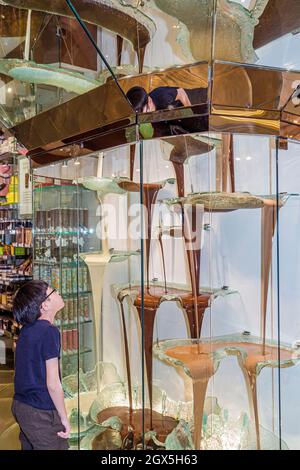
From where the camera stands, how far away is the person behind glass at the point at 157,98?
138cm

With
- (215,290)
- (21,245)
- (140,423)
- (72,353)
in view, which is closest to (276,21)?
(215,290)

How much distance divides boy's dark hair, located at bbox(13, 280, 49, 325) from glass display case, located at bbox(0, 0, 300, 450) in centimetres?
42

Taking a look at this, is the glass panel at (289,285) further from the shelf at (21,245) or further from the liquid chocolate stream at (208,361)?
the shelf at (21,245)

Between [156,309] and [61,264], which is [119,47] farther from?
[61,264]

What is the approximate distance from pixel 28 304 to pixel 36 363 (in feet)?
0.76

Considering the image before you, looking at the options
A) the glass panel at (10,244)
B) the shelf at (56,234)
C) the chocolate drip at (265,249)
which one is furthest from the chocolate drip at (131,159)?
the glass panel at (10,244)

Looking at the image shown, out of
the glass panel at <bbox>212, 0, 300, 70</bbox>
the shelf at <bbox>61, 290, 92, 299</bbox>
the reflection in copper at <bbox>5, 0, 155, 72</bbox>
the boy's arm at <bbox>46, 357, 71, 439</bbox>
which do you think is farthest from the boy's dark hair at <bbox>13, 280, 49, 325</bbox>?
the glass panel at <bbox>212, 0, 300, 70</bbox>

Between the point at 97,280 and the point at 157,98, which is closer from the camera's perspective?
the point at 157,98

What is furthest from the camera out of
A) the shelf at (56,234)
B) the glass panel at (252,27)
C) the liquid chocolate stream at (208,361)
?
the shelf at (56,234)

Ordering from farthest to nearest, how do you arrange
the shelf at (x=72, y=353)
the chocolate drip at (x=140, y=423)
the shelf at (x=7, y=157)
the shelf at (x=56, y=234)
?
the shelf at (x=7, y=157), the shelf at (x=72, y=353), the shelf at (x=56, y=234), the chocolate drip at (x=140, y=423)

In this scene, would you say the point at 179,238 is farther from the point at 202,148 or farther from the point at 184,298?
the point at 202,148

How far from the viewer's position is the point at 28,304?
1.60 m

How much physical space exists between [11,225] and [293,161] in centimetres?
284

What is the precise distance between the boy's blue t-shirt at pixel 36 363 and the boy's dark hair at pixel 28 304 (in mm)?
50
